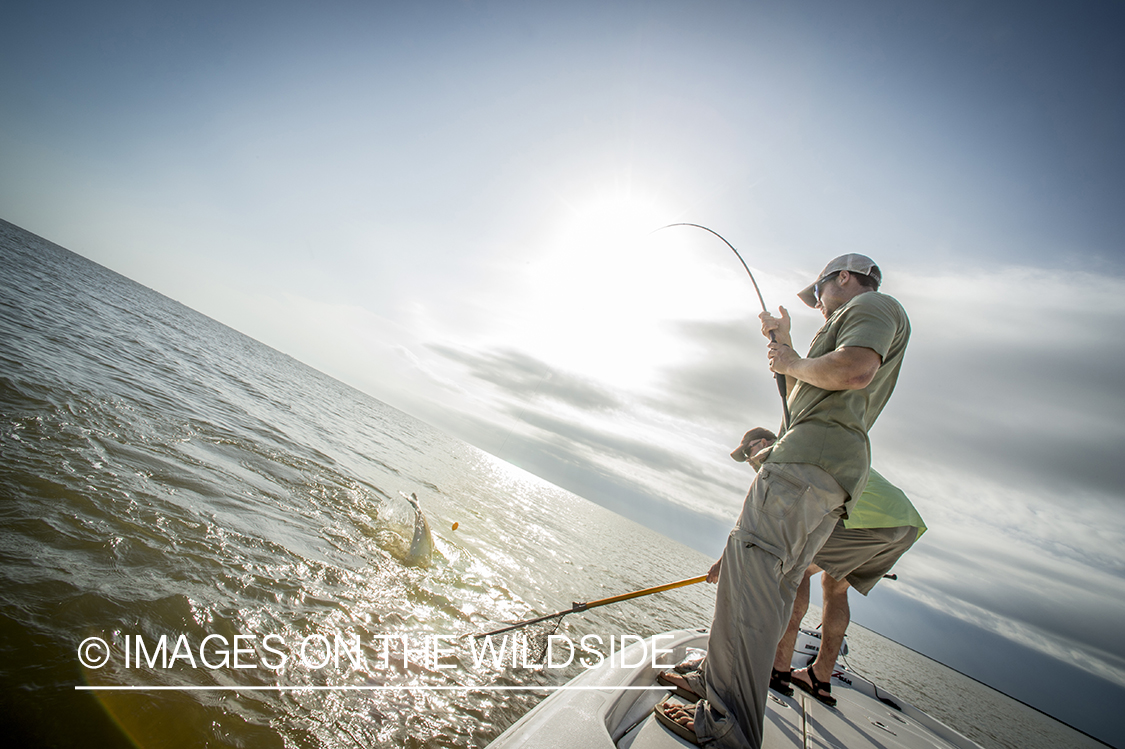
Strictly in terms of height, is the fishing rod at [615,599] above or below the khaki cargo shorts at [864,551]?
below

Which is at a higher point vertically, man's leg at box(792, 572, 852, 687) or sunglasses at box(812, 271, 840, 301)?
sunglasses at box(812, 271, 840, 301)

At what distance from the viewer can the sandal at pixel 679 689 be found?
2357 millimetres

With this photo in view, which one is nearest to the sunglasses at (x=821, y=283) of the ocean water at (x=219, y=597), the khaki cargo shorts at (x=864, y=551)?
the khaki cargo shorts at (x=864, y=551)

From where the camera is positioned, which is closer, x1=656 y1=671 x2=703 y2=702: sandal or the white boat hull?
the white boat hull

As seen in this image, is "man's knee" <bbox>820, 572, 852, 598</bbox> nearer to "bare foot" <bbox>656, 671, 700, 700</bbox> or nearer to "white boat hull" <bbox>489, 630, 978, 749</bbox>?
"white boat hull" <bbox>489, 630, 978, 749</bbox>

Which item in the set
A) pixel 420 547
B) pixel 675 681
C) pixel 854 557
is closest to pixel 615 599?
pixel 675 681

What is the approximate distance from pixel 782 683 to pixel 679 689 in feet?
4.67

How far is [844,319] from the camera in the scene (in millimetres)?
2295

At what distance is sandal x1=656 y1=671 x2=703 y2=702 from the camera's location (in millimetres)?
2357

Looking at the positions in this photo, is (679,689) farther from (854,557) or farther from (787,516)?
(854,557)

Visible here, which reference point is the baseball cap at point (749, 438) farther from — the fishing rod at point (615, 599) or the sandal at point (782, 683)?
the sandal at point (782, 683)

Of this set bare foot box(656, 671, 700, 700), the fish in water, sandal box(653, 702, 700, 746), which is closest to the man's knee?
bare foot box(656, 671, 700, 700)

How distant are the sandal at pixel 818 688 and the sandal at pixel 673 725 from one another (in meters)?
2.13

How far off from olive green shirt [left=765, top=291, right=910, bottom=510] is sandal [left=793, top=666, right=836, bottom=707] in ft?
7.39
